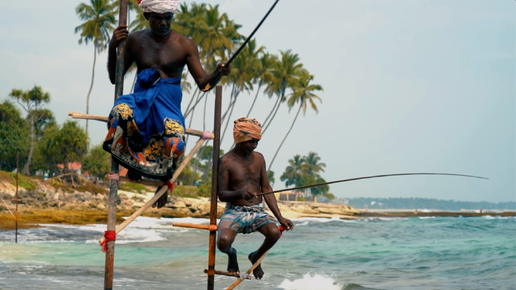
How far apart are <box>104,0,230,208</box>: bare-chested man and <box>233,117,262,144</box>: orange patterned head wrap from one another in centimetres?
54

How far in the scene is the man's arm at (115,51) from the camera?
4.55 m

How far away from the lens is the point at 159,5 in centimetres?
444

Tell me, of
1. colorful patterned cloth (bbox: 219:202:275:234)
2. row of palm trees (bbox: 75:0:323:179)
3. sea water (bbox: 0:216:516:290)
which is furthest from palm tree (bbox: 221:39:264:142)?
colorful patterned cloth (bbox: 219:202:275:234)

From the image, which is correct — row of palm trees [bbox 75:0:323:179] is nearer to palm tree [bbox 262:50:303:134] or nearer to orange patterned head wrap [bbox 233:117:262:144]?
palm tree [bbox 262:50:303:134]

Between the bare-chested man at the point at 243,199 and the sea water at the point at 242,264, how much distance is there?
4743 mm

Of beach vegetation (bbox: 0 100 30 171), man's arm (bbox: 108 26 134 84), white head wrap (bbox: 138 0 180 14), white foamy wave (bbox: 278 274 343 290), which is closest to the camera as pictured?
white head wrap (bbox: 138 0 180 14)

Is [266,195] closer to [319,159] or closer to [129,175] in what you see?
[129,175]

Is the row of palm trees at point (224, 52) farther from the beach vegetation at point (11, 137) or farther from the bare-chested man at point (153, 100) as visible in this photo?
the bare-chested man at point (153, 100)

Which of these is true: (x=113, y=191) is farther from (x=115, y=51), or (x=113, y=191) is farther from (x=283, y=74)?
(x=283, y=74)

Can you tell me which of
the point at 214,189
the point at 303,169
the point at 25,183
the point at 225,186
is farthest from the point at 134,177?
the point at 303,169

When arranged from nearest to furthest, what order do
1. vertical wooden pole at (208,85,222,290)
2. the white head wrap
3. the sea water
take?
the white head wrap < vertical wooden pole at (208,85,222,290) < the sea water

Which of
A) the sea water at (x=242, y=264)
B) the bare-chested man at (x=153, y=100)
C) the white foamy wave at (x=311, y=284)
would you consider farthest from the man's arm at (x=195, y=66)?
the white foamy wave at (x=311, y=284)

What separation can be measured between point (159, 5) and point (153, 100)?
0.67m

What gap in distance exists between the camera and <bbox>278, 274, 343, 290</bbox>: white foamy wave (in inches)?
434
